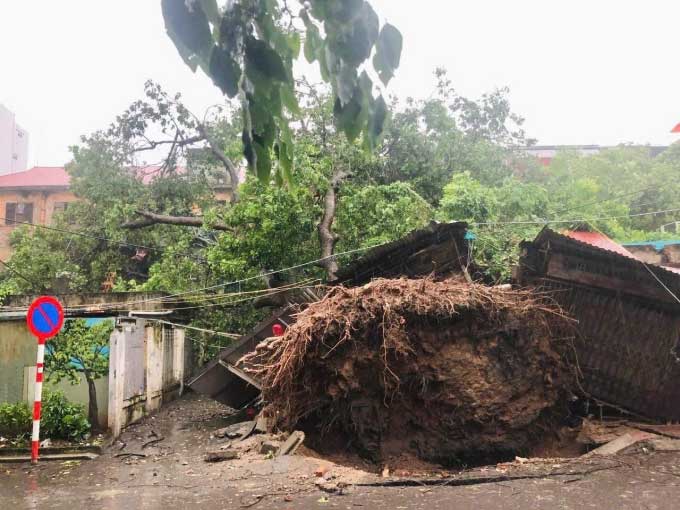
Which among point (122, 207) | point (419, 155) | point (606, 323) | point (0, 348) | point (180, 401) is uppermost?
point (419, 155)

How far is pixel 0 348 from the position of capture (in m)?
11.3

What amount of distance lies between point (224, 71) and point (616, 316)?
9463mm

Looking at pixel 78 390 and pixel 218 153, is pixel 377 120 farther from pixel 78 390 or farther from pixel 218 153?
pixel 218 153

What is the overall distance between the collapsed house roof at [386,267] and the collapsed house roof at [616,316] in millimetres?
1369

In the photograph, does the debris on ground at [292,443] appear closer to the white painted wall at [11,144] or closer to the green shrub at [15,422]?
the green shrub at [15,422]

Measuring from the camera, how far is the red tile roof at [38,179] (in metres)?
31.7

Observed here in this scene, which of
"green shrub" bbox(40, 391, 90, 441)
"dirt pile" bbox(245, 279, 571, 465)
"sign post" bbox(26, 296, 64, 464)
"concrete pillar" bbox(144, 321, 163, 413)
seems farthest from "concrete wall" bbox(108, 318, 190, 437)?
"dirt pile" bbox(245, 279, 571, 465)

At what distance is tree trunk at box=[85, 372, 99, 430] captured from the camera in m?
10.9

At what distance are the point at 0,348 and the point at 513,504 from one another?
32.3 feet

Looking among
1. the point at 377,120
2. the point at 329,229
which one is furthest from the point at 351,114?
the point at 329,229

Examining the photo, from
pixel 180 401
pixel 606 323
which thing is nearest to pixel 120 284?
pixel 180 401

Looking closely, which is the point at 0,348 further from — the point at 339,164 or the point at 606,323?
the point at 606,323

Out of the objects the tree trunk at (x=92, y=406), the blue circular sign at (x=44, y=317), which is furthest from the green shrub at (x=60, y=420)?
the blue circular sign at (x=44, y=317)

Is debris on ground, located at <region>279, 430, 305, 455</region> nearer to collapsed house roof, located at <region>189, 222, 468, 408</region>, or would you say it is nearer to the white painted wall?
collapsed house roof, located at <region>189, 222, 468, 408</region>
